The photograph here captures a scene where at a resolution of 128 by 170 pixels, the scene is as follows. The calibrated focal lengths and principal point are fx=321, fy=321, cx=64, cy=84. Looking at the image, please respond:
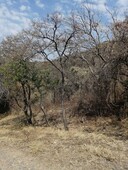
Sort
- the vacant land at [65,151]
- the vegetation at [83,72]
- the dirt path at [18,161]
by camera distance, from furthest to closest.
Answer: the vegetation at [83,72]
the dirt path at [18,161]
the vacant land at [65,151]

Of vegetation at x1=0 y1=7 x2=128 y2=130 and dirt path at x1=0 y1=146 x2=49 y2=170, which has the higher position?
vegetation at x1=0 y1=7 x2=128 y2=130

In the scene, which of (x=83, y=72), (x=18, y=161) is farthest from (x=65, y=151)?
(x=83, y=72)

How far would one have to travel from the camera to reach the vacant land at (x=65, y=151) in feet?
28.0

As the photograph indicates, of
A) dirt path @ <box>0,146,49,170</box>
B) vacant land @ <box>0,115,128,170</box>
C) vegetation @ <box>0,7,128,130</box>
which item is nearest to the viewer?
vacant land @ <box>0,115,128,170</box>

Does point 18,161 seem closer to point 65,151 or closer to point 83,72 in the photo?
point 65,151

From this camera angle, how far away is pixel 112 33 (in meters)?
16.1

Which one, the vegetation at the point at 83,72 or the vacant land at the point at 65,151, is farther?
the vegetation at the point at 83,72

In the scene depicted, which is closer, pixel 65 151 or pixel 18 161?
pixel 18 161

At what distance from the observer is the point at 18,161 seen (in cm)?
932

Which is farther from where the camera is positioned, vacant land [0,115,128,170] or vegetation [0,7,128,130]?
vegetation [0,7,128,130]

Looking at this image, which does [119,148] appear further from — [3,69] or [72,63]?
[72,63]

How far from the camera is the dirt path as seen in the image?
866 cm

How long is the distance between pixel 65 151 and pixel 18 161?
1456 mm

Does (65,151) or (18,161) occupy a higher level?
(65,151)
